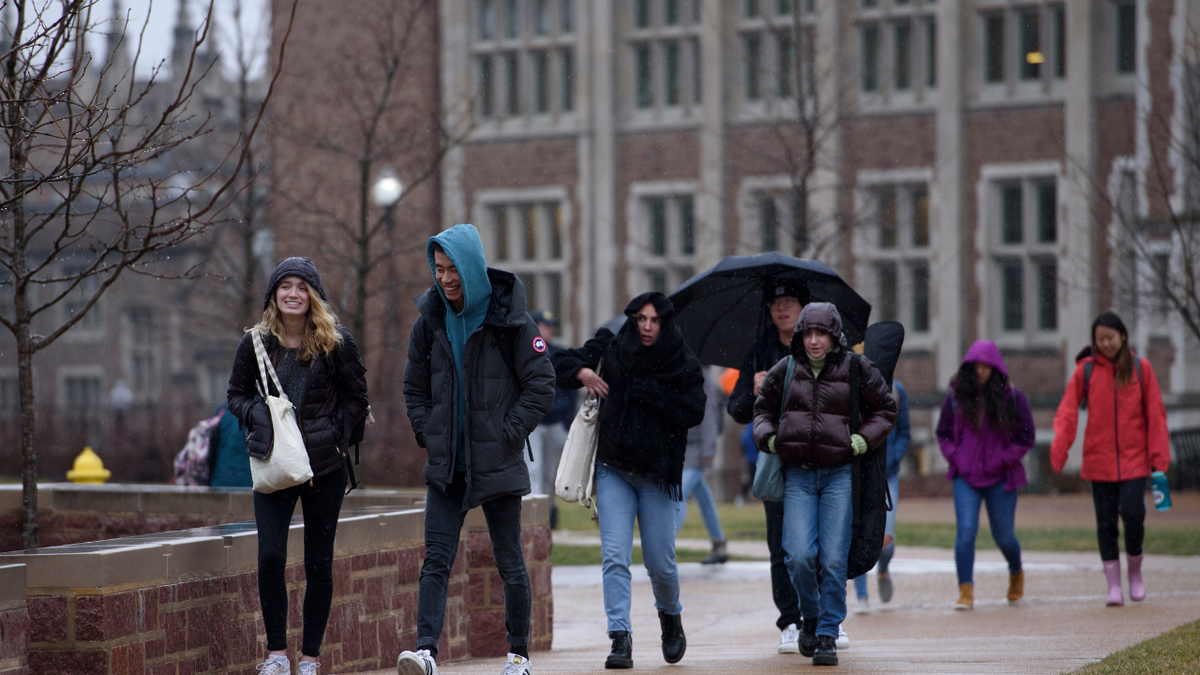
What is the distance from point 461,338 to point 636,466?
4.23 feet

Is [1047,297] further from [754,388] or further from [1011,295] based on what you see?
[754,388]

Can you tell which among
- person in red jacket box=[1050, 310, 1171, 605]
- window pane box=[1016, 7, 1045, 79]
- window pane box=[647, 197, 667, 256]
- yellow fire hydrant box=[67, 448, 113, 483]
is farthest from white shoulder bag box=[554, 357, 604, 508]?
window pane box=[647, 197, 667, 256]

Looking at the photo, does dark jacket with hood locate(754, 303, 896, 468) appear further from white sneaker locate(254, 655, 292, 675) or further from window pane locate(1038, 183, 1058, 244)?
window pane locate(1038, 183, 1058, 244)

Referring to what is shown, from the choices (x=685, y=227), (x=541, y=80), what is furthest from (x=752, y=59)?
(x=541, y=80)

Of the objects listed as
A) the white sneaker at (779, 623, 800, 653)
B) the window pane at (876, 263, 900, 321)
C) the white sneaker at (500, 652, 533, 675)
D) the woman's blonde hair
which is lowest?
the white sneaker at (779, 623, 800, 653)

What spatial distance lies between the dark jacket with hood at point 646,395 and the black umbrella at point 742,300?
99 centimetres

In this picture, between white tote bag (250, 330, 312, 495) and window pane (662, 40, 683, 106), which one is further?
window pane (662, 40, 683, 106)

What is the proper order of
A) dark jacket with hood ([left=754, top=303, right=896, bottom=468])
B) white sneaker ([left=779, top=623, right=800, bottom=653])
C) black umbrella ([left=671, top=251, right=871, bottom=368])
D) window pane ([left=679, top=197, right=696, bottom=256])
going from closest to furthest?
dark jacket with hood ([left=754, top=303, right=896, bottom=468])
white sneaker ([left=779, top=623, right=800, bottom=653])
black umbrella ([left=671, top=251, right=871, bottom=368])
window pane ([left=679, top=197, right=696, bottom=256])

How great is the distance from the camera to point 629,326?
7195mm

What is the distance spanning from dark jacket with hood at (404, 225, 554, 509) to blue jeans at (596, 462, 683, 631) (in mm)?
931

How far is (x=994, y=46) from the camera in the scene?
981 inches

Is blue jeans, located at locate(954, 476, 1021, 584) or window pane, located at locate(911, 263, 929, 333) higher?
window pane, located at locate(911, 263, 929, 333)

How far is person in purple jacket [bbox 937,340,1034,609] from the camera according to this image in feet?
32.6

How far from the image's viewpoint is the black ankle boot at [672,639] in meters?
6.98
